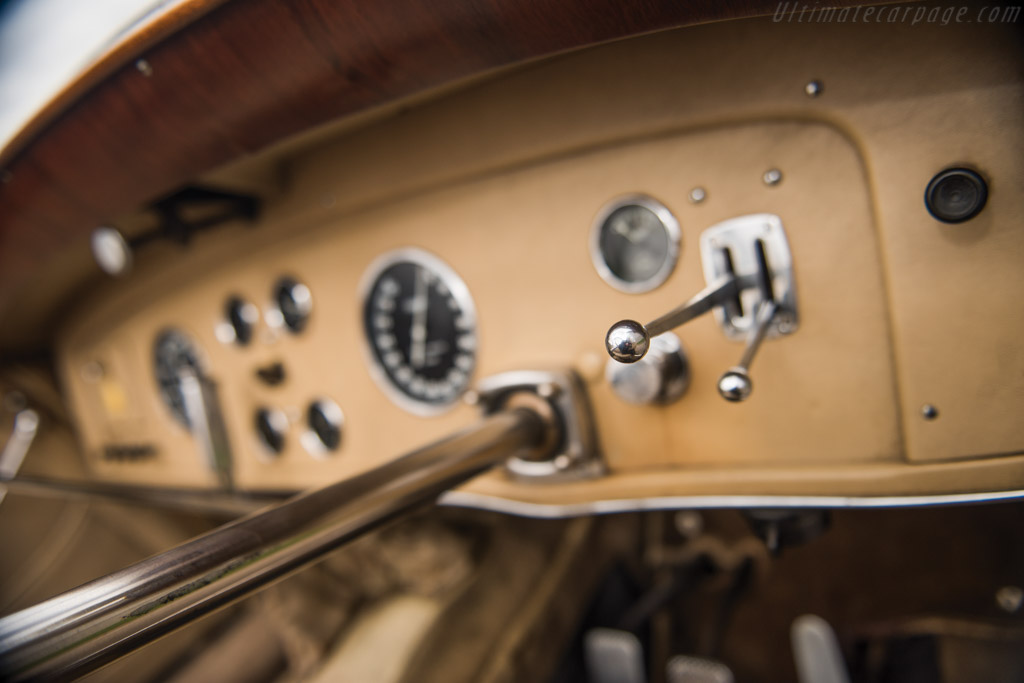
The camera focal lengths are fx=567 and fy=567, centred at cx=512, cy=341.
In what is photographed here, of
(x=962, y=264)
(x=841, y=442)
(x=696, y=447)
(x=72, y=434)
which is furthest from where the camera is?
(x=72, y=434)

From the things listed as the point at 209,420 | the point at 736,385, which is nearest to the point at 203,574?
the point at 736,385

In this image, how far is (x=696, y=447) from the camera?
0.88 m

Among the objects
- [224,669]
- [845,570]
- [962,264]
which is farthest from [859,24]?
[224,669]

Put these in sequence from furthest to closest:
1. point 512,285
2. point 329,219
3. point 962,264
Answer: point 329,219, point 512,285, point 962,264

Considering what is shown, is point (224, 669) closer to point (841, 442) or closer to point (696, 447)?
point (696, 447)

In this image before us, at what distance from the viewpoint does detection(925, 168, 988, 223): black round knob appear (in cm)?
62

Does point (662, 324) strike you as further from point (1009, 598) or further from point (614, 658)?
point (1009, 598)

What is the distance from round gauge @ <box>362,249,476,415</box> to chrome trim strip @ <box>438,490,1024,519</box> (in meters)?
0.22

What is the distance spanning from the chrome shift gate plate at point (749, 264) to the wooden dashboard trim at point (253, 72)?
0.28m

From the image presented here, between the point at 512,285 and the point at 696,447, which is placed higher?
the point at 512,285

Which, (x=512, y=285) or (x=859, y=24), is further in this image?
(x=512, y=285)

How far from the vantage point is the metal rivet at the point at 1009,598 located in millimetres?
1130

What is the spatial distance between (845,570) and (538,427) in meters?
0.94

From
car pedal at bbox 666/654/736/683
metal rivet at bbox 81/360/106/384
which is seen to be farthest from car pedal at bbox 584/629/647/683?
metal rivet at bbox 81/360/106/384
